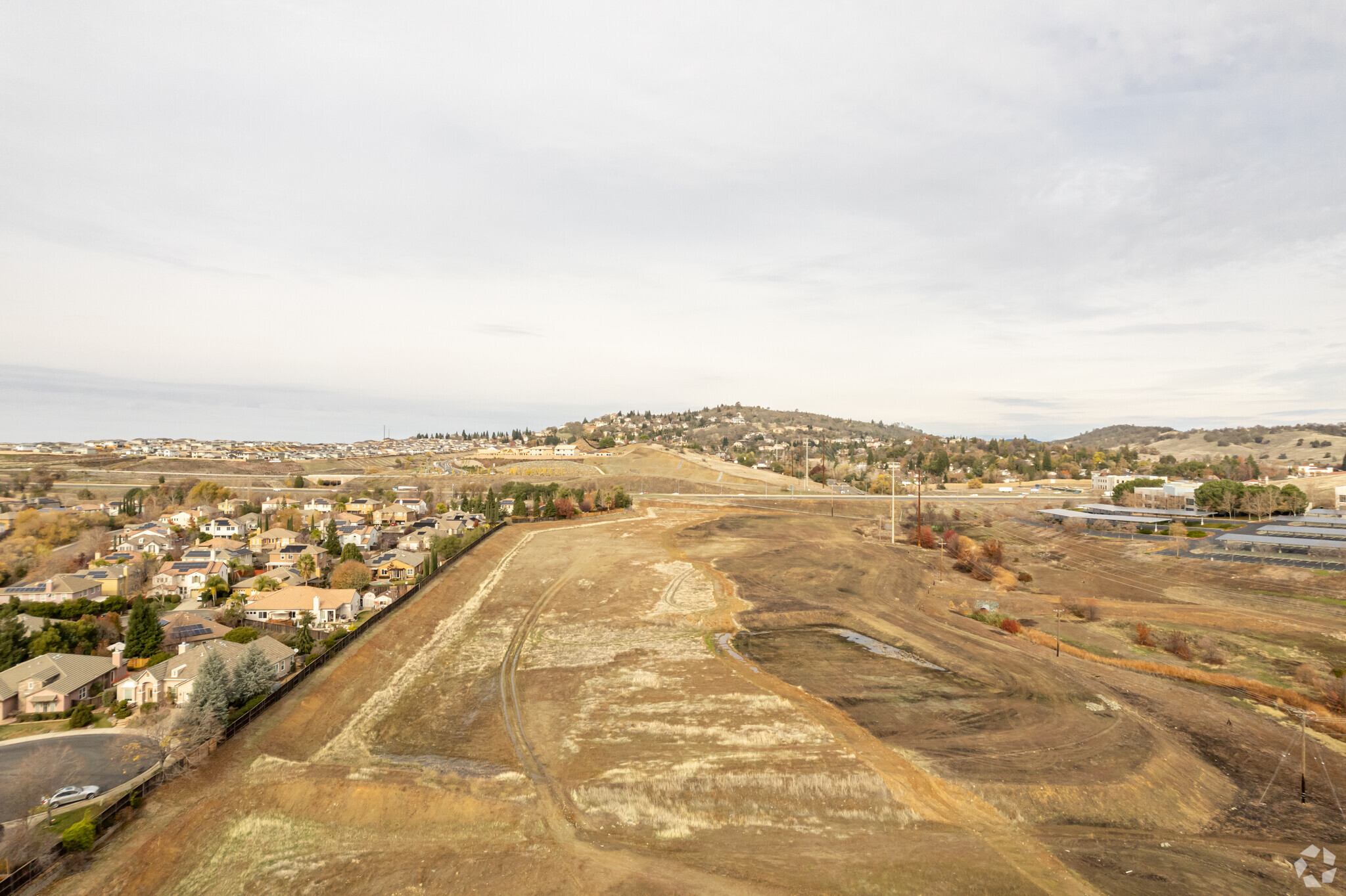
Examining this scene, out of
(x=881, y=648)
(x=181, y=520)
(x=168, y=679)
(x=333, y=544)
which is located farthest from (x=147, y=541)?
(x=881, y=648)

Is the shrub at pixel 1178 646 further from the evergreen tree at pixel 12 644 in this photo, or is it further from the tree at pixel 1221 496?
the evergreen tree at pixel 12 644

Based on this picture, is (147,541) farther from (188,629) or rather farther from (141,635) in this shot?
(141,635)

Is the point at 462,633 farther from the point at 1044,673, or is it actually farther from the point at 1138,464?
the point at 1138,464

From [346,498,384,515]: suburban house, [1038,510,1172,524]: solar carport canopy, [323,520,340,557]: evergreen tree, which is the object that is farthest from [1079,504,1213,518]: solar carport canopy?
[346,498,384,515]: suburban house

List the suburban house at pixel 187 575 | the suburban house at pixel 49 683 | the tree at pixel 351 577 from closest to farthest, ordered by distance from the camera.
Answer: the suburban house at pixel 49 683
the suburban house at pixel 187 575
the tree at pixel 351 577

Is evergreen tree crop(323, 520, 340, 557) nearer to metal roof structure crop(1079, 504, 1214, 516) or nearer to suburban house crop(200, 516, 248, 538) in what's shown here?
suburban house crop(200, 516, 248, 538)

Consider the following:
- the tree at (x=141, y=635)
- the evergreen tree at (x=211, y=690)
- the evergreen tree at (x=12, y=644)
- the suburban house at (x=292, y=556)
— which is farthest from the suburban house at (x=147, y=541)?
the evergreen tree at (x=211, y=690)

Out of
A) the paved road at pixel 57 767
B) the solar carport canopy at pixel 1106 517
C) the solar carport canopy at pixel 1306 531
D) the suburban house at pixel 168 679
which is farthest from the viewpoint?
the solar carport canopy at pixel 1106 517
